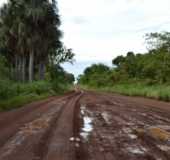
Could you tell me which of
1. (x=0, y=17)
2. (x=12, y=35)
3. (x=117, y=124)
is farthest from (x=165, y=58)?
(x=117, y=124)

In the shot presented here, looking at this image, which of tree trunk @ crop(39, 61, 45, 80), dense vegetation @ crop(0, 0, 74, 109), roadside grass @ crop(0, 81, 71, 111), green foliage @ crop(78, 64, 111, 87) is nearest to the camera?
roadside grass @ crop(0, 81, 71, 111)

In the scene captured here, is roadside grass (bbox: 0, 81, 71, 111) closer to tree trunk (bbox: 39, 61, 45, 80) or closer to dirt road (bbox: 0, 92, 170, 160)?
tree trunk (bbox: 39, 61, 45, 80)

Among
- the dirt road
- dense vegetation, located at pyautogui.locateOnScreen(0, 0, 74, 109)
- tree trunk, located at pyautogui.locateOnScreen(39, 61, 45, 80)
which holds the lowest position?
the dirt road

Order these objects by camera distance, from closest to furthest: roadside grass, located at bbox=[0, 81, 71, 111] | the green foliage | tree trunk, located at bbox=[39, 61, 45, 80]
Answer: roadside grass, located at bbox=[0, 81, 71, 111] → tree trunk, located at bbox=[39, 61, 45, 80] → the green foliage

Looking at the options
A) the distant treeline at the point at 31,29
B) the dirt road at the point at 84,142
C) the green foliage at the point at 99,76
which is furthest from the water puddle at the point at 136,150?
the green foliage at the point at 99,76

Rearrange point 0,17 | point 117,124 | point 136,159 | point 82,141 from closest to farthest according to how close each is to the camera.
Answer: point 136,159, point 82,141, point 117,124, point 0,17

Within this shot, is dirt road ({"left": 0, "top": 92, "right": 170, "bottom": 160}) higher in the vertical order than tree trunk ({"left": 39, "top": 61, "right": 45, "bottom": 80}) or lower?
lower

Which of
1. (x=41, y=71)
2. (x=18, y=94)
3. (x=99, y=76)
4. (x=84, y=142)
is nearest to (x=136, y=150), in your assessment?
(x=84, y=142)

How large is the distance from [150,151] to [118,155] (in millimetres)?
663

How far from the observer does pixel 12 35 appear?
36.0m

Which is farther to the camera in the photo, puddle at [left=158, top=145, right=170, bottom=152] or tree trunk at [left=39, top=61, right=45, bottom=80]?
tree trunk at [left=39, top=61, right=45, bottom=80]

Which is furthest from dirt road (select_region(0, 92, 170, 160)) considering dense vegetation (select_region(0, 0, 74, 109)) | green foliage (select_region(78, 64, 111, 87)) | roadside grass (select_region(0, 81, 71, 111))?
green foliage (select_region(78, 64, 111, 87))

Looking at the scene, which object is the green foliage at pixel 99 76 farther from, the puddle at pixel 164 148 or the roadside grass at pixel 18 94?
the puddle at pixel 164 148

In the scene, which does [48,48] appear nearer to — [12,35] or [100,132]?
[12,35]
